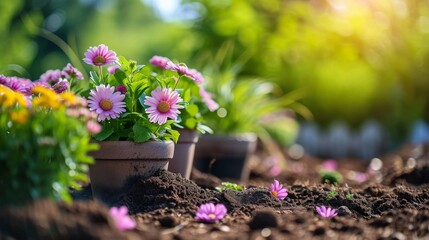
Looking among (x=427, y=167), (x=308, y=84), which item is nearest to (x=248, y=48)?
(x=308, y=84)

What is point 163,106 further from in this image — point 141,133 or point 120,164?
point 120,164

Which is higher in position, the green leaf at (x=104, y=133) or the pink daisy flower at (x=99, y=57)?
the pink daisy flower at (x=99, y=57)

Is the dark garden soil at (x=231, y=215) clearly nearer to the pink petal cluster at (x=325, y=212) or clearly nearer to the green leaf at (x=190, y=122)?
the pink petal cluster at (x=325, y=212)

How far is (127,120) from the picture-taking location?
3.11 m

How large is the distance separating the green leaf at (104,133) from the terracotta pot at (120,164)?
31 millimetres

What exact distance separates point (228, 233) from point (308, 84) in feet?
25.0

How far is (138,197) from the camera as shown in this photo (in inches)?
116

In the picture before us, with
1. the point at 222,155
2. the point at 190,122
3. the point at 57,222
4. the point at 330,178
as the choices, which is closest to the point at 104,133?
the point at 190,122

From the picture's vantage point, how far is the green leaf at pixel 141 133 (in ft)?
9.82

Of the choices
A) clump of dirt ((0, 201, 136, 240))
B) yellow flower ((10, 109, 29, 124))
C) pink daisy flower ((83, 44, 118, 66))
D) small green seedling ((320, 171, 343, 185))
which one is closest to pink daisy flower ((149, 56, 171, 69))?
pink daisy flower ((83, 44, 118, 66))

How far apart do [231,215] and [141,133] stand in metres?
0.60

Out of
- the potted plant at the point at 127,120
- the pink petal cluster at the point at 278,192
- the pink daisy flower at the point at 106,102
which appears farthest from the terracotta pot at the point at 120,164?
the pink petal cluster at the point at 278,192

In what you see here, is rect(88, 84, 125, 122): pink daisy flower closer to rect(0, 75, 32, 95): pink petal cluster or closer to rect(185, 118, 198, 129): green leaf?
rect(0, 75, 32, 95): pink petal cluster

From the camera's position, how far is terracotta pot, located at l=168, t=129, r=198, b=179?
3.60 m
